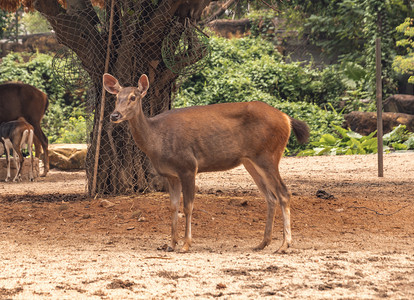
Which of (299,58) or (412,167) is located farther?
(299,58)

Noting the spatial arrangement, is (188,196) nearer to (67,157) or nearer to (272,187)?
(272,187)

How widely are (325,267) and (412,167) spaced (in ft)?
29.3

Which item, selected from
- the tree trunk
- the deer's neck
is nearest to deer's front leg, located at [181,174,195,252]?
the deer's neck

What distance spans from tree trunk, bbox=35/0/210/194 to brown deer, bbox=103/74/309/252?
2.81m

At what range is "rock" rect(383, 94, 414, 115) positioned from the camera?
1983 cm

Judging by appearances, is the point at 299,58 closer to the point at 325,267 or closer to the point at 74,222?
the point at 74,222

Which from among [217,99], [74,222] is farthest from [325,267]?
[217,99]

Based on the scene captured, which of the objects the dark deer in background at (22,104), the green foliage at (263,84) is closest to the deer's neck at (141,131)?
the dark deer in background at (22,104)

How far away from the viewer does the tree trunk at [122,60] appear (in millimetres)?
8609

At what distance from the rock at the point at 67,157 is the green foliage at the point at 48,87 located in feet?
17.3

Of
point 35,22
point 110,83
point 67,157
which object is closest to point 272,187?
point 110,83

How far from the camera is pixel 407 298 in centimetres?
391

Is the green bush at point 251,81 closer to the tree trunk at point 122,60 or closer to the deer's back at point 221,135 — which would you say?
the tree trunk at point 122,60

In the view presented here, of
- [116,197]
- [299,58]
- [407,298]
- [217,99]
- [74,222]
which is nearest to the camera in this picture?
[407,298]
